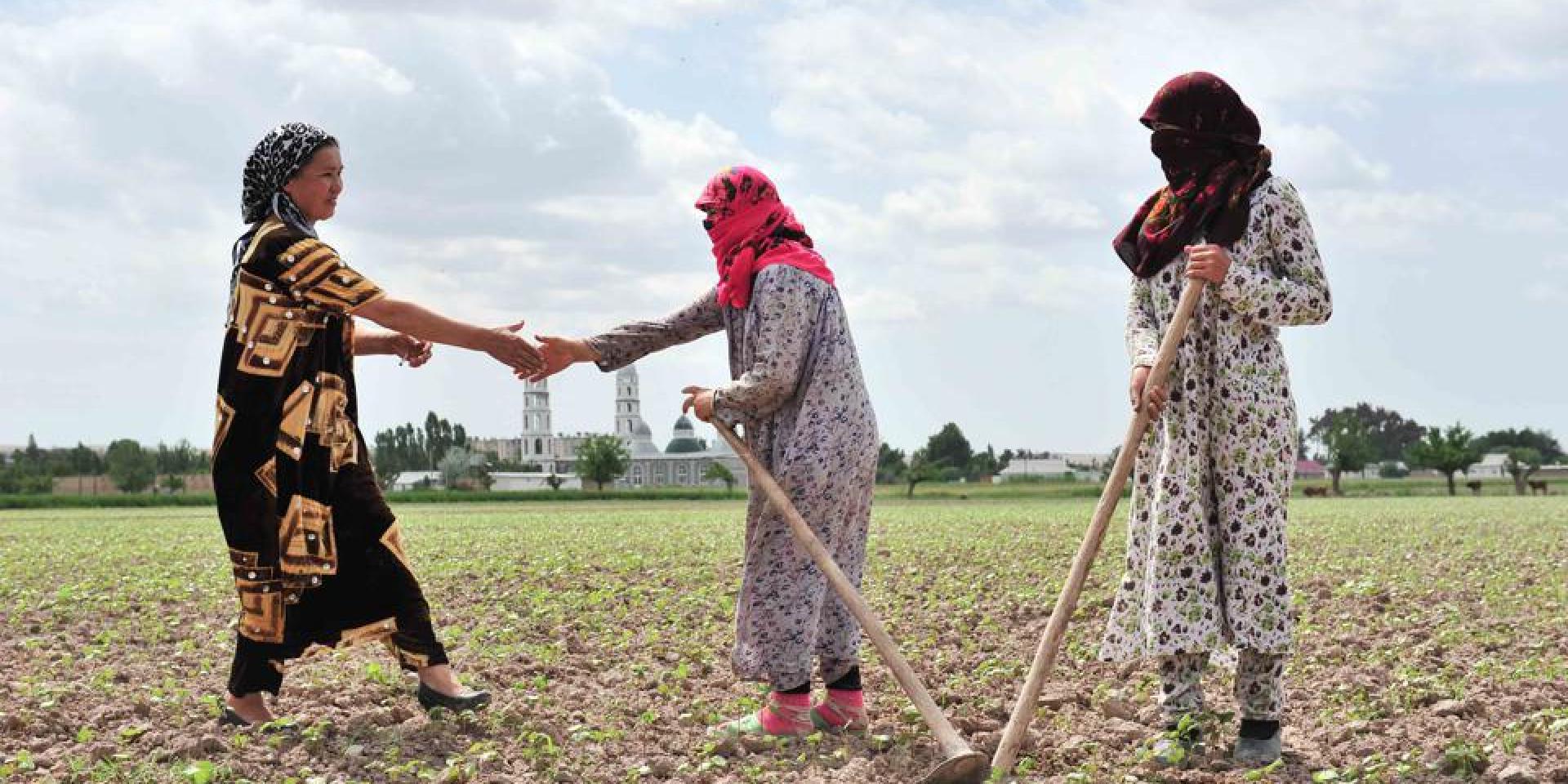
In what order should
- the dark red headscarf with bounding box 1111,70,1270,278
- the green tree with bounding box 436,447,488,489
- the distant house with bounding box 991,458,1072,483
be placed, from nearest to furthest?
the dark red headscarf with bounding box 1111,70,1270,278 → the green tree with bounding box 436,447,488,489 → the distant house with bounding box 991,458,1072,483

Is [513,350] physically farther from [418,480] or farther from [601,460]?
[418,480]

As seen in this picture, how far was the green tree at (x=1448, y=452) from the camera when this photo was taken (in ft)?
249

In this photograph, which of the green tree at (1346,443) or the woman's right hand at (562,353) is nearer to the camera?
the woman's right hand at (562,353)

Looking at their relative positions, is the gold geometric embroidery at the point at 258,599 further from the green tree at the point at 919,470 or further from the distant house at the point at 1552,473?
the green tree at the point at 919,470

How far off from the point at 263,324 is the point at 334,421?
421mm

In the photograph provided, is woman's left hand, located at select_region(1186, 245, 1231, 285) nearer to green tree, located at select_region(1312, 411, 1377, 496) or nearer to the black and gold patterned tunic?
the black and gold patterned tunic

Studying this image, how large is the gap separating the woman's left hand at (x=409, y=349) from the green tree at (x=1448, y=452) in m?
74.9

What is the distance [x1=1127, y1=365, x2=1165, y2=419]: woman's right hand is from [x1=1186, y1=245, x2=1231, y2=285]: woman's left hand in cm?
36

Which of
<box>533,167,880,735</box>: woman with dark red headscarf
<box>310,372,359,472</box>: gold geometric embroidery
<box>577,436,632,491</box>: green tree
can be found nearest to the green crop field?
<box>533,167,880,735</box>: woman with dark red headscarf

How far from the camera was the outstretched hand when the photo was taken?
571cm

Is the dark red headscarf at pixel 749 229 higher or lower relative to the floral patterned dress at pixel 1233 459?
higher

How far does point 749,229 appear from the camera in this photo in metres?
5.21

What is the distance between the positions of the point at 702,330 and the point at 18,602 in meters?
7.06

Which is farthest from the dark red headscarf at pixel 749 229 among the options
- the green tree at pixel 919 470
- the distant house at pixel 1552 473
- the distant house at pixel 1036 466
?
the distant house at pixel 1036 466
